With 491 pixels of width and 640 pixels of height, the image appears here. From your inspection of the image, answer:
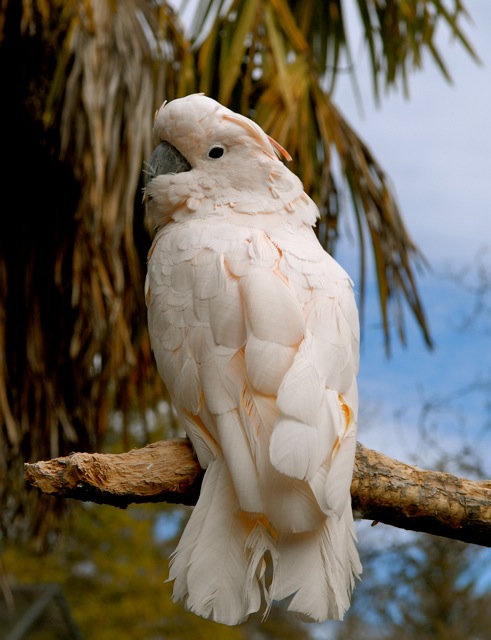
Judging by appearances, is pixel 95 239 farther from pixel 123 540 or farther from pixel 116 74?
pixel 123 540

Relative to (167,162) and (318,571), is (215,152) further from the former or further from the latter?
(318,571)

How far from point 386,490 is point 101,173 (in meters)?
2.25

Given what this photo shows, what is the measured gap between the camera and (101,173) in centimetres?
370

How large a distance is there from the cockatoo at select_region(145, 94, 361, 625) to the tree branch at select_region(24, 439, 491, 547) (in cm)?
8

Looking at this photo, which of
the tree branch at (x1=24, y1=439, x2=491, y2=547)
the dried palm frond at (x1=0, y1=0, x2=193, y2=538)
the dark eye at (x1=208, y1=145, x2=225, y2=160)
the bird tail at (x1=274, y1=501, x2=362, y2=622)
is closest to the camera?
the bird tail at (x1=274, y1=501, x2=362, y2=622)

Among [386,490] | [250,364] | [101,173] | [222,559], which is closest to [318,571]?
[222,559]

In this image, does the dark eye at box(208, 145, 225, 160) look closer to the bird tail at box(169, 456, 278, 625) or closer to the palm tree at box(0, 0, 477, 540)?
the bird tail at box(169, 456, 278, 625)

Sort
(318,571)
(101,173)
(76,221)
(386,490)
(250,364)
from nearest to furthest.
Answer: (318,571) → (250,364) → (386,490) → (101,173) → (76,221)

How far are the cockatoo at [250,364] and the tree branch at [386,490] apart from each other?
8 cm

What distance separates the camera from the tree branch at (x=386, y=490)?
6.34ft

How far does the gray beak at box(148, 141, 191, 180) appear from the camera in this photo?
239cm

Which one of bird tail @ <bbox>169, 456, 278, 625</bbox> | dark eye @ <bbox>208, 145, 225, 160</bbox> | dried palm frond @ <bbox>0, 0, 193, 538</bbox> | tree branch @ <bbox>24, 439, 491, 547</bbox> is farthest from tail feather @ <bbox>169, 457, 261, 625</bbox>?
dried palm frond @ <bbox>0, 0, 193, 538</bbox>

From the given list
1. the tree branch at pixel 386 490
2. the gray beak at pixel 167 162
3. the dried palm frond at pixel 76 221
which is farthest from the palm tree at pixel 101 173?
the tree branch at pixel 386 490

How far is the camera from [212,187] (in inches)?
Result: 91.4
